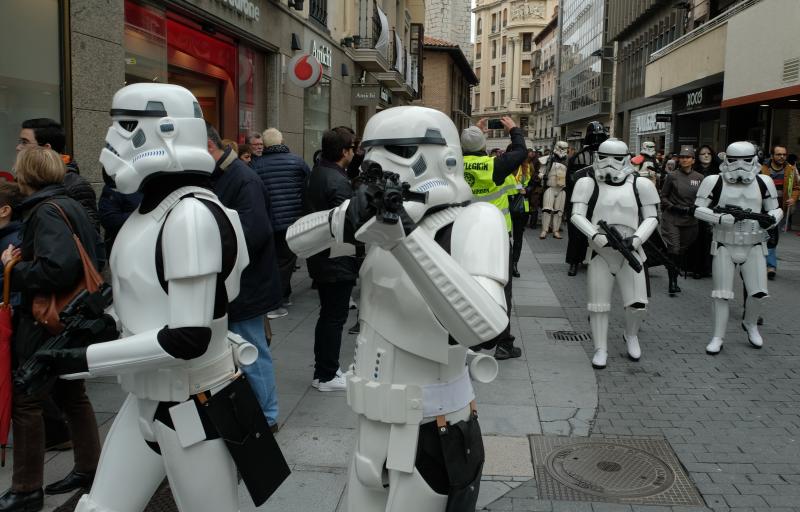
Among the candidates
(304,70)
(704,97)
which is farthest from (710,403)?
(704,97)

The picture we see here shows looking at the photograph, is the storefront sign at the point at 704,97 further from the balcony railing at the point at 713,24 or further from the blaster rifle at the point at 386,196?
the blaster rifle at the point at 386,196

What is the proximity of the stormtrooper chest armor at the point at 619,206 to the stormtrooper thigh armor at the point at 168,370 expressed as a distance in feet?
15.5

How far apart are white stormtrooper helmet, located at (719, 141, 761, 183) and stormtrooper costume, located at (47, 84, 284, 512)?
577 centimetres

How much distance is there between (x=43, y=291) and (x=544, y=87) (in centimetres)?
8463

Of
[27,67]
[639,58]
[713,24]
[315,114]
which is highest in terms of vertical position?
[639,58]

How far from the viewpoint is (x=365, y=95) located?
19.9 meters

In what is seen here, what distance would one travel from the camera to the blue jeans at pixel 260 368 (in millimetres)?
4777

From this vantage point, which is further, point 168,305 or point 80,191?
point 80,191

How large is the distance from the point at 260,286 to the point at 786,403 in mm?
4232

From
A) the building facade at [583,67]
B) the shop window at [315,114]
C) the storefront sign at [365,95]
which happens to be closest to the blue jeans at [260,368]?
the shop window at [315,114]

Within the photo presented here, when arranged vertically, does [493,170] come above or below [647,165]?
below

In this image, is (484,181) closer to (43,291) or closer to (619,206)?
(619,206)

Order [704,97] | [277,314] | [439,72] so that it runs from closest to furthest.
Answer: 1. [277,314]
2. [704,97]
3. [439,72]

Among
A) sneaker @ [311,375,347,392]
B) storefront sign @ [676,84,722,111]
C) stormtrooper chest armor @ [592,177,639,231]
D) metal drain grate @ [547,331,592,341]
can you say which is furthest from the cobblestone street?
storefront sign @ [676,84,722,111]
